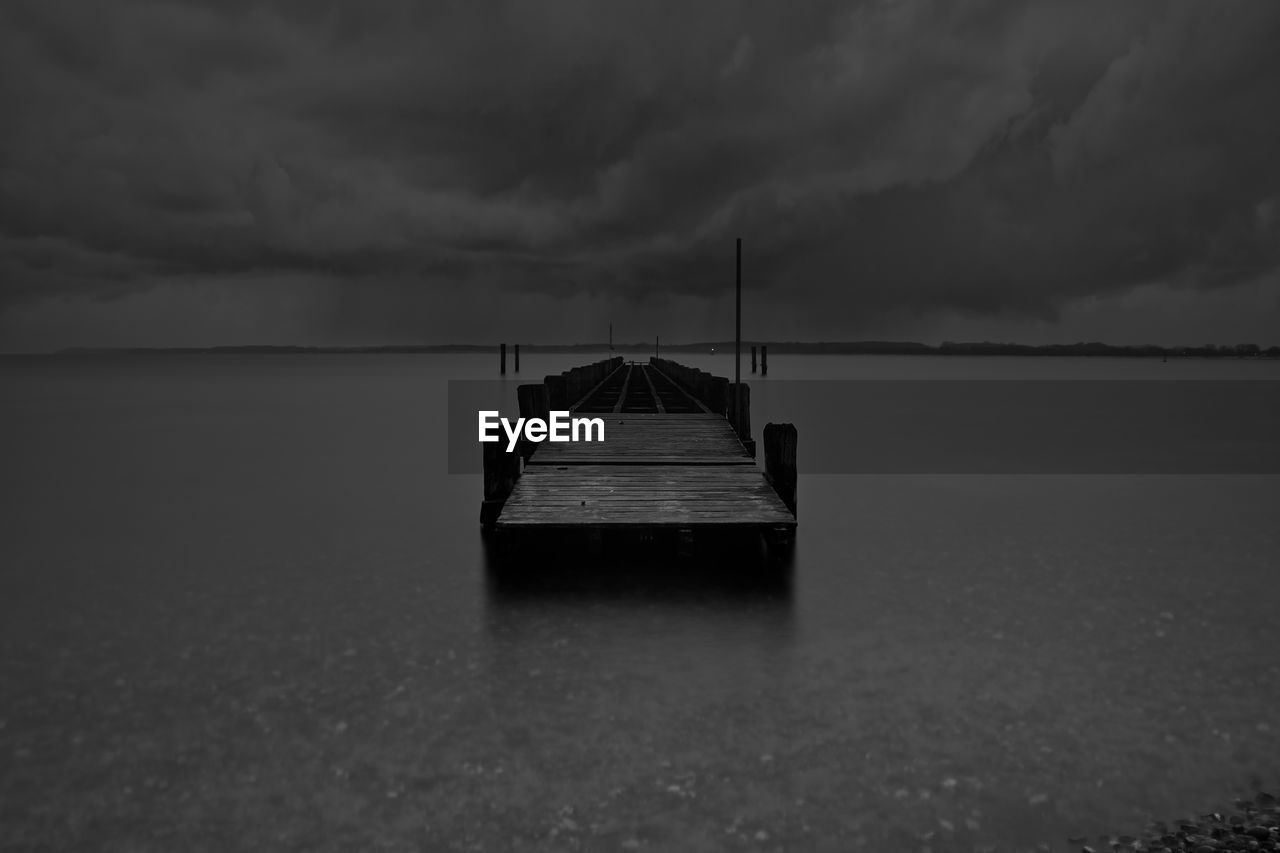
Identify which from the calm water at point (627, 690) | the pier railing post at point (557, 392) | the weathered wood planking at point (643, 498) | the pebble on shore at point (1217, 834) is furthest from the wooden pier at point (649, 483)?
the pebble on shore at point (1217, 834)

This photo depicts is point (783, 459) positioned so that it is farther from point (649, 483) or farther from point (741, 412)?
point (741, 412)

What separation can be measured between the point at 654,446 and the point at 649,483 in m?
3.22

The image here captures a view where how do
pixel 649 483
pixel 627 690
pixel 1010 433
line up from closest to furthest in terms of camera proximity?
pixel 627 690 < pixel 649 483 < pixel 1010 433

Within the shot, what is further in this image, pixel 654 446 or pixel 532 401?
pixel 532 401

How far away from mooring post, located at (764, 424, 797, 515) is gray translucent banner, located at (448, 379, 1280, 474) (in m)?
4.37

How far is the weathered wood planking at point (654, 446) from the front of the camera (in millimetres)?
13734

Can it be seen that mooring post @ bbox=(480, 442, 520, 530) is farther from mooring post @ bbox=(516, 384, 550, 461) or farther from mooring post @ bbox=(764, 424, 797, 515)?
mooring post @ bbox=(764, 424, 797, 515)

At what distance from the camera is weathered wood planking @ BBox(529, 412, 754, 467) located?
13734 millimetres

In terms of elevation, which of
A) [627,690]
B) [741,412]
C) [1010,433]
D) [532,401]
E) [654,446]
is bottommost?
[627,690]

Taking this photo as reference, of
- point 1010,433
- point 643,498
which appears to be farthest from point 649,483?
point 1010,433

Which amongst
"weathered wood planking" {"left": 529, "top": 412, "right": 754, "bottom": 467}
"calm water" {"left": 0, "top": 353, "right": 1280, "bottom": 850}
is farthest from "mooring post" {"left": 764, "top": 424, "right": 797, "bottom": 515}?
"calm water" {"left": 0, "top": 353, "right": 1280, "bottom": 850}

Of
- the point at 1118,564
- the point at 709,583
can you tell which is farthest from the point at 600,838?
the point at 1118,564

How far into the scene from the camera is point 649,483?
39.8 feet

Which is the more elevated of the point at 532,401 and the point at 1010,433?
the point at 532,401
